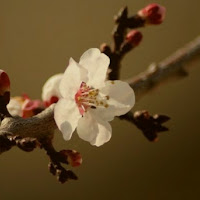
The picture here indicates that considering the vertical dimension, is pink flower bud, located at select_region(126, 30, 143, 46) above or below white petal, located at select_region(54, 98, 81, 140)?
below

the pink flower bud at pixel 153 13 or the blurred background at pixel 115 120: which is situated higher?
the pink flower bud at pixel 153 13

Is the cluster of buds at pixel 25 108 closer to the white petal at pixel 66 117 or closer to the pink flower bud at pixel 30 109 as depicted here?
the pink flower bud at pixel 30 109

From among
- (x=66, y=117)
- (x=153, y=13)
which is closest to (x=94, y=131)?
(x=66, y=117)

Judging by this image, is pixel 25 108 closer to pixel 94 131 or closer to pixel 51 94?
pixel 51 94

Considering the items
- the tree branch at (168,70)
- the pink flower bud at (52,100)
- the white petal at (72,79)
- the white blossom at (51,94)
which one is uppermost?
the white petal at (72,79)

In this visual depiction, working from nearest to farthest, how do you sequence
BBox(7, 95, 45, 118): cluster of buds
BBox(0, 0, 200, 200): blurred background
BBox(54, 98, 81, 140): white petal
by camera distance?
BBox(54, 98, 81, 140): white petal → BBox(7, 95, 45, 118): cluster of buds → BBox(0, 0, 200, 200): blurred background

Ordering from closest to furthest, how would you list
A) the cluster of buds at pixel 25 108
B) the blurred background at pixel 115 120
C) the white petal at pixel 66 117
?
the white petal at pixel 66 117 → the cluster of buds at pixel 25 108 → the blurred background at pixel 115 120

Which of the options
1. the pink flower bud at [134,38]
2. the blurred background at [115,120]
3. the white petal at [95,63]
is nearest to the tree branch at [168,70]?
the pink flower bud at [134,38]

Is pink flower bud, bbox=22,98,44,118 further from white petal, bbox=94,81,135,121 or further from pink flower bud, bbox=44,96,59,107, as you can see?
white petal, bbox=94,81,135,121

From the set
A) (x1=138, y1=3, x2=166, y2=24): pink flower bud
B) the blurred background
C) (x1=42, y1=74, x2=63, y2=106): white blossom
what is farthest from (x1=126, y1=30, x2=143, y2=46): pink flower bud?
the blurred background
